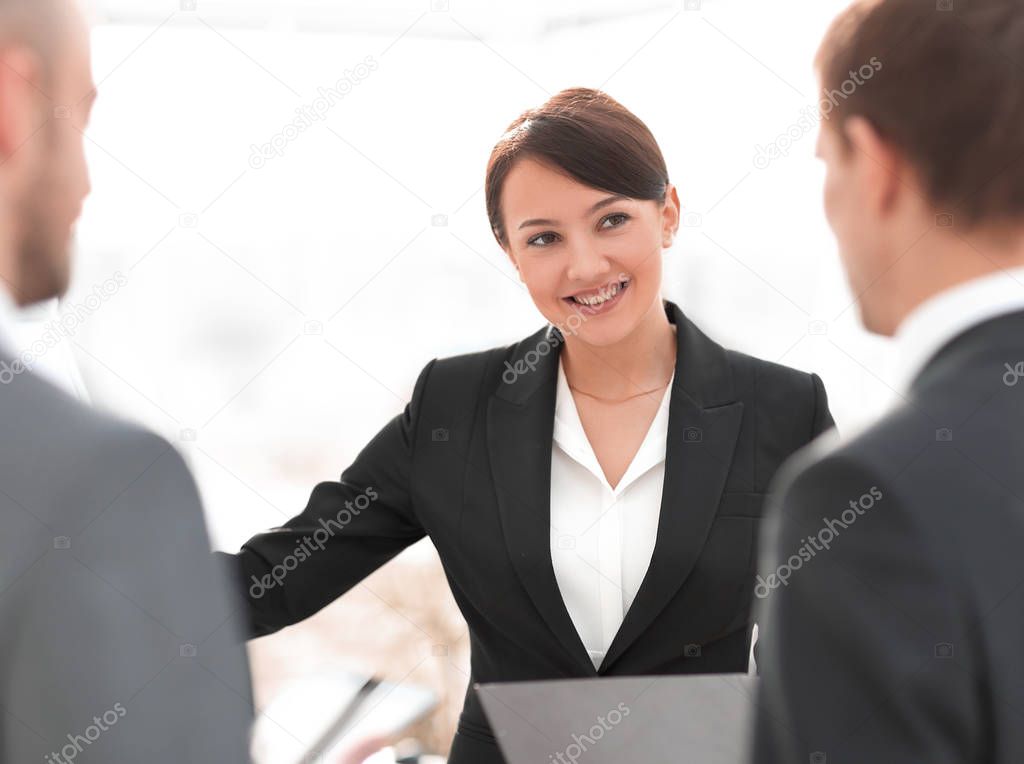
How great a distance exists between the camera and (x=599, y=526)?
1643 mm

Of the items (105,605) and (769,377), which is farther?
(769,377)

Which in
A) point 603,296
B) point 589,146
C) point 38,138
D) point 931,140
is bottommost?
point 603,296

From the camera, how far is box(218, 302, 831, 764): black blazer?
156 centimetres

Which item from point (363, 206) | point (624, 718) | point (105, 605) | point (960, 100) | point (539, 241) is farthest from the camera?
point (363, 206)

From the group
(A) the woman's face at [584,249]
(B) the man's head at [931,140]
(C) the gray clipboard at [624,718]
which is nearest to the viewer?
(B) the man's head at [931,140]

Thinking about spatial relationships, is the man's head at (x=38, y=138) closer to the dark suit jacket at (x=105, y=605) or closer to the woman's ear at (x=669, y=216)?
the dark suit jacket at (x=105, y=605)

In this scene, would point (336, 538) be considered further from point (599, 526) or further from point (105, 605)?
point (105, 605)

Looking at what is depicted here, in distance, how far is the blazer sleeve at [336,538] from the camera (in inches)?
62.4

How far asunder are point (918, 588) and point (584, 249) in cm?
108

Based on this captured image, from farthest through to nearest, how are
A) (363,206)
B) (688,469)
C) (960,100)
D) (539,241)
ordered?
(363,206) < (539,241) < (688,469) < (960,100)

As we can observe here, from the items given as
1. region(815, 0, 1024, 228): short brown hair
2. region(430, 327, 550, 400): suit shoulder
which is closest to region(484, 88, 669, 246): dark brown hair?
region(430, 327, 550, 400): suit shoulder

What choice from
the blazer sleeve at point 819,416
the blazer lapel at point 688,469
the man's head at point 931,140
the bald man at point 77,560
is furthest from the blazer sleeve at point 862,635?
the blazer sleeve at point 819,416

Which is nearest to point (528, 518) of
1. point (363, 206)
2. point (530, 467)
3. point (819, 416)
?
point (530, 467)

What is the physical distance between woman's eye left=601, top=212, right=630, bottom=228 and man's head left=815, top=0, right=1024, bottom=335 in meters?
0.92
